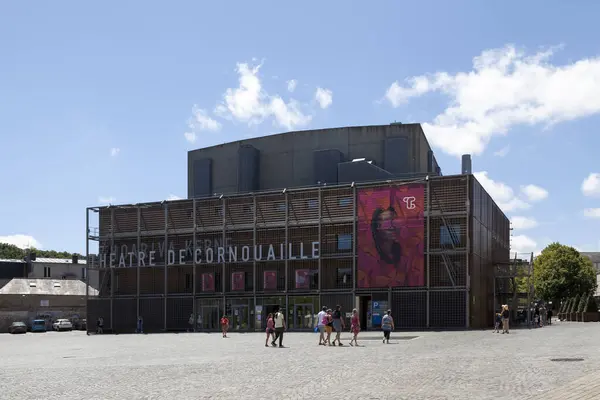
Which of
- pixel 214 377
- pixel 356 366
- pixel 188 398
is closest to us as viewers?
pixel 188 398

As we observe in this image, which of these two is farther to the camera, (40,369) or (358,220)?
(358,220)

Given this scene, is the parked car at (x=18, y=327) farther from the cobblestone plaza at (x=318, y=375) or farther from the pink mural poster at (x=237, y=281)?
the cobblestone plaza at (x=318, y=375)

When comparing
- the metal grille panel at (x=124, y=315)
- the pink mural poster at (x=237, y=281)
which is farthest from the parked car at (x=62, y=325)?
the pink mural poster at (x=237, y=281)

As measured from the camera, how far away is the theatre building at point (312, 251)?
50844 millimetres

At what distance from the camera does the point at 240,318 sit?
58.1 m

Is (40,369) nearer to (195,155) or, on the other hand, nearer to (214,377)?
(214,377)

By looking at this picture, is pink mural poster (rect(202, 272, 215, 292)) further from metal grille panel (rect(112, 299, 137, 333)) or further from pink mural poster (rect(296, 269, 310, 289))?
pink mural poster (rect(296, 269, 310, 289))

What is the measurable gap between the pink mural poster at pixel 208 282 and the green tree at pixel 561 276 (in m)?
53.6

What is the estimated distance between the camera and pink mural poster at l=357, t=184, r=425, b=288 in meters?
51.1

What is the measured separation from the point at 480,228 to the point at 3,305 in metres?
55.2

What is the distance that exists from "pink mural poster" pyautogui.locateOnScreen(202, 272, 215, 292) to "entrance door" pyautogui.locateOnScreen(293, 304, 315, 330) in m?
7.89

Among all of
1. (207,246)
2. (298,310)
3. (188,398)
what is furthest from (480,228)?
(188,398)

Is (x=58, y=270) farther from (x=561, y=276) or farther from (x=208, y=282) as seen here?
(x=561, y=276)

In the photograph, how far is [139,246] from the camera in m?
63.2
